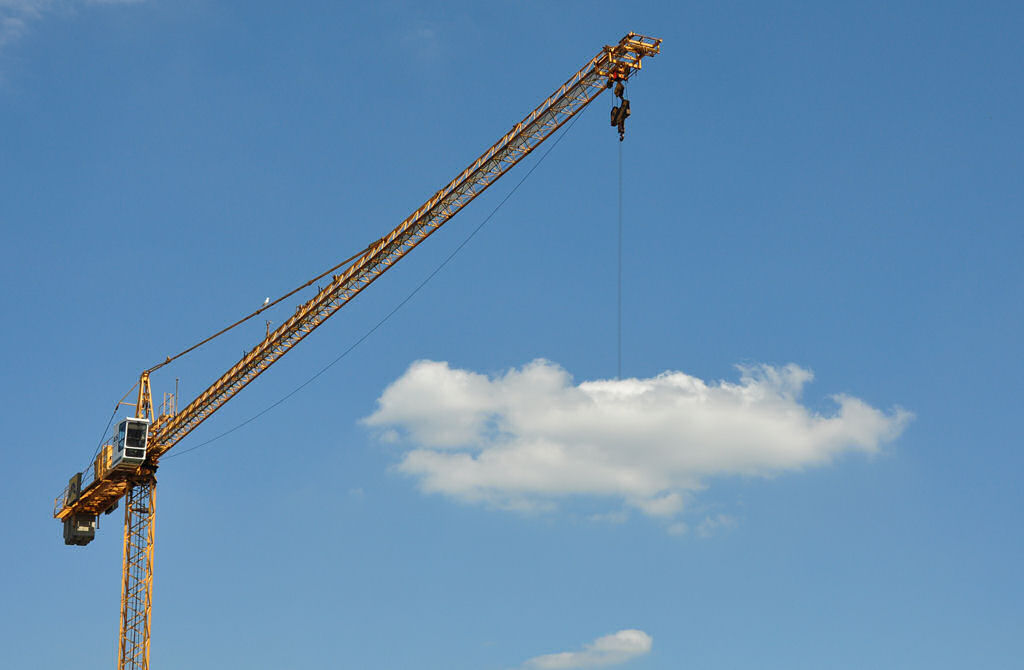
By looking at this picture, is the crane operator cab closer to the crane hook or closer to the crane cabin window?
the crane cabin window

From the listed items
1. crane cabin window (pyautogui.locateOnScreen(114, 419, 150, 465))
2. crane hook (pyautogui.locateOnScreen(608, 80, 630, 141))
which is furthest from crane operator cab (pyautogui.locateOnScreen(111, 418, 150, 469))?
crane hook (pyautogui.locateOnScreen(608, 80, 630, 141))

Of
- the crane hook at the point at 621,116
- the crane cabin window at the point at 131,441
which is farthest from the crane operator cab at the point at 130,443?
the crane hook at the point at 621,116

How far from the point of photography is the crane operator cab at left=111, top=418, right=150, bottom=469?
505ft

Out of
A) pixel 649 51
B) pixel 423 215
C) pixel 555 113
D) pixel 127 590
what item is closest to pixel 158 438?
pixel 127 590

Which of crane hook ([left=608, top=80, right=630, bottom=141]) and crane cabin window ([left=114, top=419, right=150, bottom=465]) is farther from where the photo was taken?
crane cabin window ([left=114, top=419, right=150, bottom=465])

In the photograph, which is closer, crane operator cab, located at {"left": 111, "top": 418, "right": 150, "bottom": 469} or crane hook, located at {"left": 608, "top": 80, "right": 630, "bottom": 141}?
crane hook, located at {"left": 608, "top": 80, "right": 630, "bottom": 141}

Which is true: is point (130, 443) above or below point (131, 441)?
below

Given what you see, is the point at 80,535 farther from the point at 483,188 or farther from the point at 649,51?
the point at 649,51

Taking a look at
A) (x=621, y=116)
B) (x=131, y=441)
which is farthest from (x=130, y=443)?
(x=621, y=116)

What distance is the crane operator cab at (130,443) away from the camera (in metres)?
154

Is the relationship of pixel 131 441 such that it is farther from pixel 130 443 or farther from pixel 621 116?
pixel 621 116

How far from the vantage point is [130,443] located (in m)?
154

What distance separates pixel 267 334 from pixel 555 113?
152 ft

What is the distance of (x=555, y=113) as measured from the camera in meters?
126
